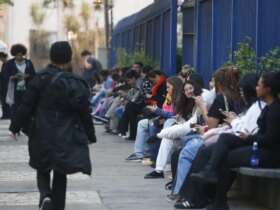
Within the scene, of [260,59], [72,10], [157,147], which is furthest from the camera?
[72,10]

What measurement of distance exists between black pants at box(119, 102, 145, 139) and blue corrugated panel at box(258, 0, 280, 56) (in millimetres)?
5819

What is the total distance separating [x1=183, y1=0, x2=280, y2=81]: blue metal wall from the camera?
47.9ft

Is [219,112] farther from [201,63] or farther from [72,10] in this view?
[72,10]

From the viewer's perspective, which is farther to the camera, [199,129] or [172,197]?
[199,129]

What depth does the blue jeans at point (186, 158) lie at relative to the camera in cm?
1212

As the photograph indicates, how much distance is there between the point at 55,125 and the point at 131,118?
10122mm

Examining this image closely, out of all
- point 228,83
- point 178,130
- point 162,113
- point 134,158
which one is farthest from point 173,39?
point 228,83

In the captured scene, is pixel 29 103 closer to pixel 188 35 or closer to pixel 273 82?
pixel 273 82

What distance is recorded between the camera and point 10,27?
6644 centimetres

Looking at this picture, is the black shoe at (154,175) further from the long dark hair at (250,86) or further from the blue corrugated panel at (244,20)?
the long dark hair at (250,86)

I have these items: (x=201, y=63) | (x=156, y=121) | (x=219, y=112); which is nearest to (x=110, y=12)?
(x=201, y=63)

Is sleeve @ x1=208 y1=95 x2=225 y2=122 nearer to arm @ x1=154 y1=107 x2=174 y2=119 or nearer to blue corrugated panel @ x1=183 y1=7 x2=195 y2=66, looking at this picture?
arm @ x1=154 y1=107 x2=174 y2=119

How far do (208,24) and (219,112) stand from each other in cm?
684

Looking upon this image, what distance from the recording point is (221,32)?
1780cm
